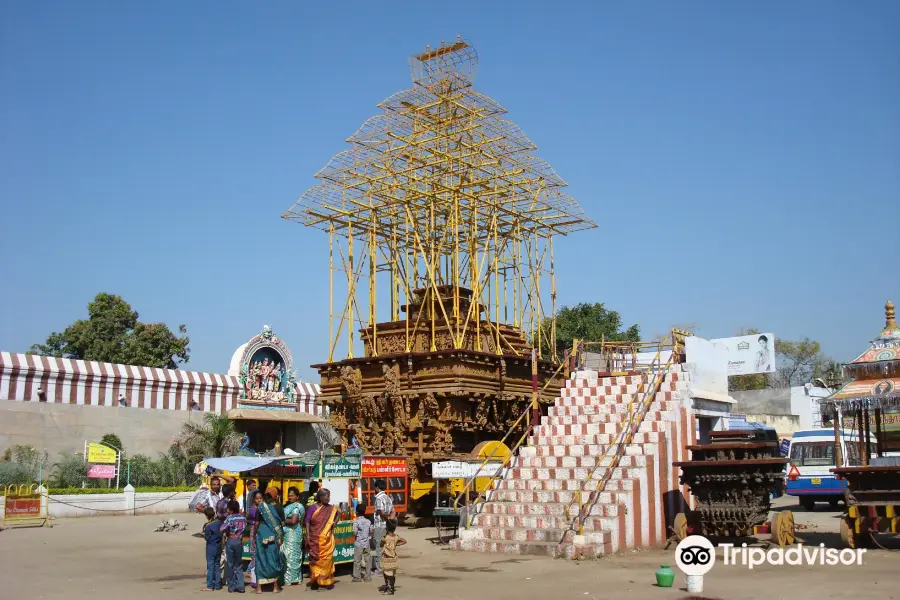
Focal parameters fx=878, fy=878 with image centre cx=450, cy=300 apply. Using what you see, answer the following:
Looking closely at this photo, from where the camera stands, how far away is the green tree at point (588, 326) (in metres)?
62.8

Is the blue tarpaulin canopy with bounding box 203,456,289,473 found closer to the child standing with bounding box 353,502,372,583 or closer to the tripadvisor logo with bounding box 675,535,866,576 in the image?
the child standing with bounding box 353,502,372,583

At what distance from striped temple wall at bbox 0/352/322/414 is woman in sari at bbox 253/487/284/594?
78.8 ft

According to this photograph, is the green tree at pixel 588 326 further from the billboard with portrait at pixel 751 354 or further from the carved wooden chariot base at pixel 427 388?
the carved wooden chariot base at pixel 427 388

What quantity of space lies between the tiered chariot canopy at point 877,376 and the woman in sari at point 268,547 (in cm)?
1480

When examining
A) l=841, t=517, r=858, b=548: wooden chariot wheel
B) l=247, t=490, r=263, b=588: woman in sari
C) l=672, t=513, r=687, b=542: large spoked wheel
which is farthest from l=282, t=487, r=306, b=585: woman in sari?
l=841, t=517, r=858, b=548: wooden chariot wheel

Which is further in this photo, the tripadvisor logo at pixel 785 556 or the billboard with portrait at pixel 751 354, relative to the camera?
the billboard with portrait at pixel 751 354

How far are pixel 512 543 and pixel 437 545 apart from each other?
297 centimetres

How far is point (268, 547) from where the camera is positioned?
46.8 feet

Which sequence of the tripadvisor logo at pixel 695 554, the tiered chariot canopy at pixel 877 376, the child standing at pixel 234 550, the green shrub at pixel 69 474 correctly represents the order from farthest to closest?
the green shrub at pixel 69 474
the tiered chariot canopy at pixel 877 376
the child standing at pixel 234 550
the tripadvisor logo at pixel 695 554

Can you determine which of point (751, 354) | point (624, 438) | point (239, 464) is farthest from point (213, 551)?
point (751, 354)

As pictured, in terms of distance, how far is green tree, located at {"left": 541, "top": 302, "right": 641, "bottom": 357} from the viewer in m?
62.8

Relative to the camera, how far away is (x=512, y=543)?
18.5 m

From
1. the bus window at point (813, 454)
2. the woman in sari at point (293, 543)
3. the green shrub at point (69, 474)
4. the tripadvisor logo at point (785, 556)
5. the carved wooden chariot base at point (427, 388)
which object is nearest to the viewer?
the woman in sari at point (293, 543)

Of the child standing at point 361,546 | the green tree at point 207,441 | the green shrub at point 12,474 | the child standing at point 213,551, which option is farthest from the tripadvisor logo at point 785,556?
the green tree at point 207,441
